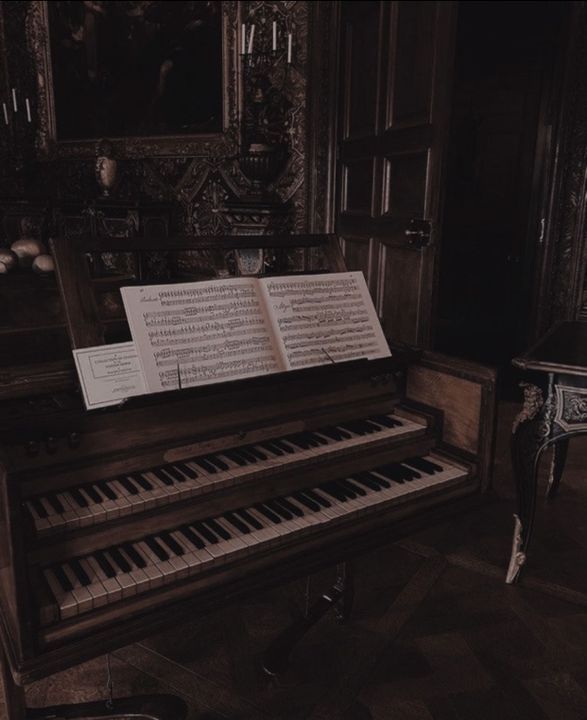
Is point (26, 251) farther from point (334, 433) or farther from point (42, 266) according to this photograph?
point (334, 433)

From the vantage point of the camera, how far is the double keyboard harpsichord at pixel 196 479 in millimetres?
1401

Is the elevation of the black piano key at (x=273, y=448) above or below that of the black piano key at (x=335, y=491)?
above

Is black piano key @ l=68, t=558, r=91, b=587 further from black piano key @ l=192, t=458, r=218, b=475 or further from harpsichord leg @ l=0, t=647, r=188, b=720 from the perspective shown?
harpsichord leg @ l=0, t=647, r=188, b=720

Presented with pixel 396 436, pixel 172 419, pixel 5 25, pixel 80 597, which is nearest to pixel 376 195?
pixel 396 436

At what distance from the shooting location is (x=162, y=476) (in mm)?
1717

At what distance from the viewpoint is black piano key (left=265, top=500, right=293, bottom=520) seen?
1768mm

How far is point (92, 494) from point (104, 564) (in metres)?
0.18

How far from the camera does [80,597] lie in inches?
54.6

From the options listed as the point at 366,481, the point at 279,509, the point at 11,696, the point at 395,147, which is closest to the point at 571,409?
the point at 366,481

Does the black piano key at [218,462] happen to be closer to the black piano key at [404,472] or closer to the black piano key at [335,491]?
the black piano key at [335,491]

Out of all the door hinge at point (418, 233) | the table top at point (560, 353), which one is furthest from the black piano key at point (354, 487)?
the door hinge at point (418, 233)

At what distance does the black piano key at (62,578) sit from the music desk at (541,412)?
180 centimetres

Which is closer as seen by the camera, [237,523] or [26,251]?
[237,523]

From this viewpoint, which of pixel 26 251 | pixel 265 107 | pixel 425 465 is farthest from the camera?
pixel 265 107
